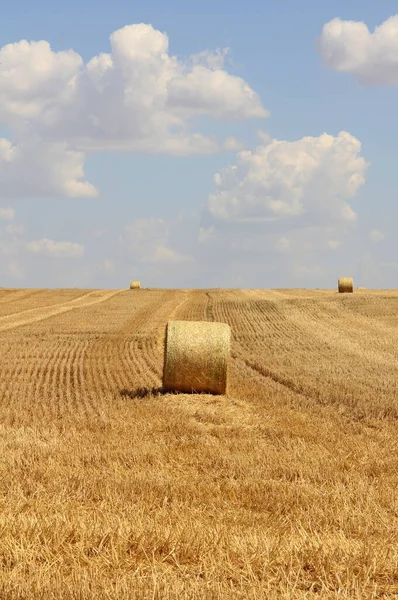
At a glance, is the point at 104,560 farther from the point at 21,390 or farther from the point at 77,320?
the point at 77,320

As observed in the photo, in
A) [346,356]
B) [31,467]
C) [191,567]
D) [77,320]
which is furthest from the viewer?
[77,320]

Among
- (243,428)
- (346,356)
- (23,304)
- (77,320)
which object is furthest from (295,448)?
(23,304)

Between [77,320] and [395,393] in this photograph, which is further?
[77,320]

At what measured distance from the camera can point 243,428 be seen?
42.4ft

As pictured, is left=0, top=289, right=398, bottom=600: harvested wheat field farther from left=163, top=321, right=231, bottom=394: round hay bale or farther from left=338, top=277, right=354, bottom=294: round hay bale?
left=338, top=277, right=354, bottom=294: round hay bale

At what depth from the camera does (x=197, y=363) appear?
660 inches

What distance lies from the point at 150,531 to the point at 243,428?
20.2 feet

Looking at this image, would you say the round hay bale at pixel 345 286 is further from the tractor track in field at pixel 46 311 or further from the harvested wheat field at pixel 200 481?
the harvested wheat field at pixel 200 481

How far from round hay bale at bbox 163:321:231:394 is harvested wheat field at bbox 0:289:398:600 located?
1.47ft

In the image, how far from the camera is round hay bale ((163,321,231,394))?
16.6 m

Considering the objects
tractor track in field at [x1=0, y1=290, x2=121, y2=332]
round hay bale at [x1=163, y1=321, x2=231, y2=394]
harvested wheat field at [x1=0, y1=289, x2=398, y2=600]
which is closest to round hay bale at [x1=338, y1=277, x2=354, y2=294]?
tractor track in field at [x1=0, y1=290, x2=121, y2=332]

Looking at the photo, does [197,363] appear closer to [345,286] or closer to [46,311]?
[46,311]

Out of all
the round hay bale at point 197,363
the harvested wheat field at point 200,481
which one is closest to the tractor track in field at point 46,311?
the harvested wheat field at point 200,481

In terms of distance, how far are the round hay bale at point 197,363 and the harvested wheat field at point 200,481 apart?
45 cm
